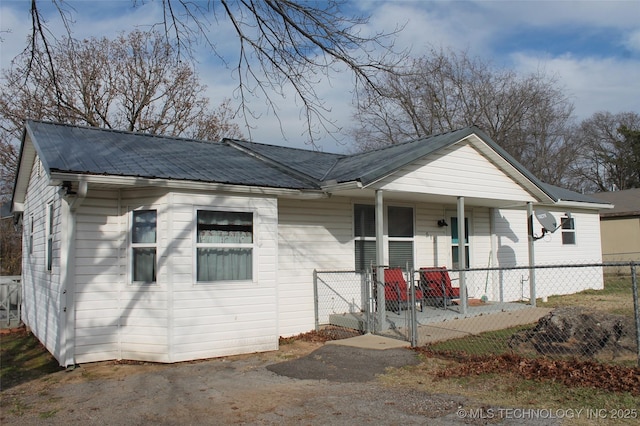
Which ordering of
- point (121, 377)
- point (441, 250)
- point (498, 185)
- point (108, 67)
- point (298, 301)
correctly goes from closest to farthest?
point (121, 377)
point (298, 301)
point (498, 185)
point (441, 250)
point (108, 67)

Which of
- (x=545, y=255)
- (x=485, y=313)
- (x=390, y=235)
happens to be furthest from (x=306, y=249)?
(x=545, y=255)

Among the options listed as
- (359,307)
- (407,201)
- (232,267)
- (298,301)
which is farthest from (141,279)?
(407,201)

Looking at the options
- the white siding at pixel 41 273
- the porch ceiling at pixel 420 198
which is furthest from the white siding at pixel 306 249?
the white siding at pixel 41 273

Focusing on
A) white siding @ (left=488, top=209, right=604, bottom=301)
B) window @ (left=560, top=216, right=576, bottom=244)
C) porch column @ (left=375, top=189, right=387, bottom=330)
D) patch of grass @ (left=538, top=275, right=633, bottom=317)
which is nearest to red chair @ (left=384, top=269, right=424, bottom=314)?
porch column @ (left=375, top=189, right=387, bottom=330)

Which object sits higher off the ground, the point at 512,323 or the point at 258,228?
the point at 258,228

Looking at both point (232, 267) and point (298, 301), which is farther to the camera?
point (298, 301)

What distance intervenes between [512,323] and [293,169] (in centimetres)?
524

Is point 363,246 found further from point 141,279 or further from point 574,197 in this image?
point 574,197

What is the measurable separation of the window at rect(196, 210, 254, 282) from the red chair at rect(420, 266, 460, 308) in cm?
411

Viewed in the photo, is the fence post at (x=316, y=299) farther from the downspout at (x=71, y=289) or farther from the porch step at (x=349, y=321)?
the downspout at (x=71, y=289)

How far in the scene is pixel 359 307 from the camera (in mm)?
11023

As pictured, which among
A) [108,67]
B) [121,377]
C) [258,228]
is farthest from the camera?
[108,67]

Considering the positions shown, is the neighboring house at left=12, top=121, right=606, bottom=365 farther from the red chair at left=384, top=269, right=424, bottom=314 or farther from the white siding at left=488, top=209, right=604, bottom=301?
the white siding at left=488, top=209, right=604, bottom=301

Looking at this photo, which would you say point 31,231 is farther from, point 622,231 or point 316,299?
point 622,231
